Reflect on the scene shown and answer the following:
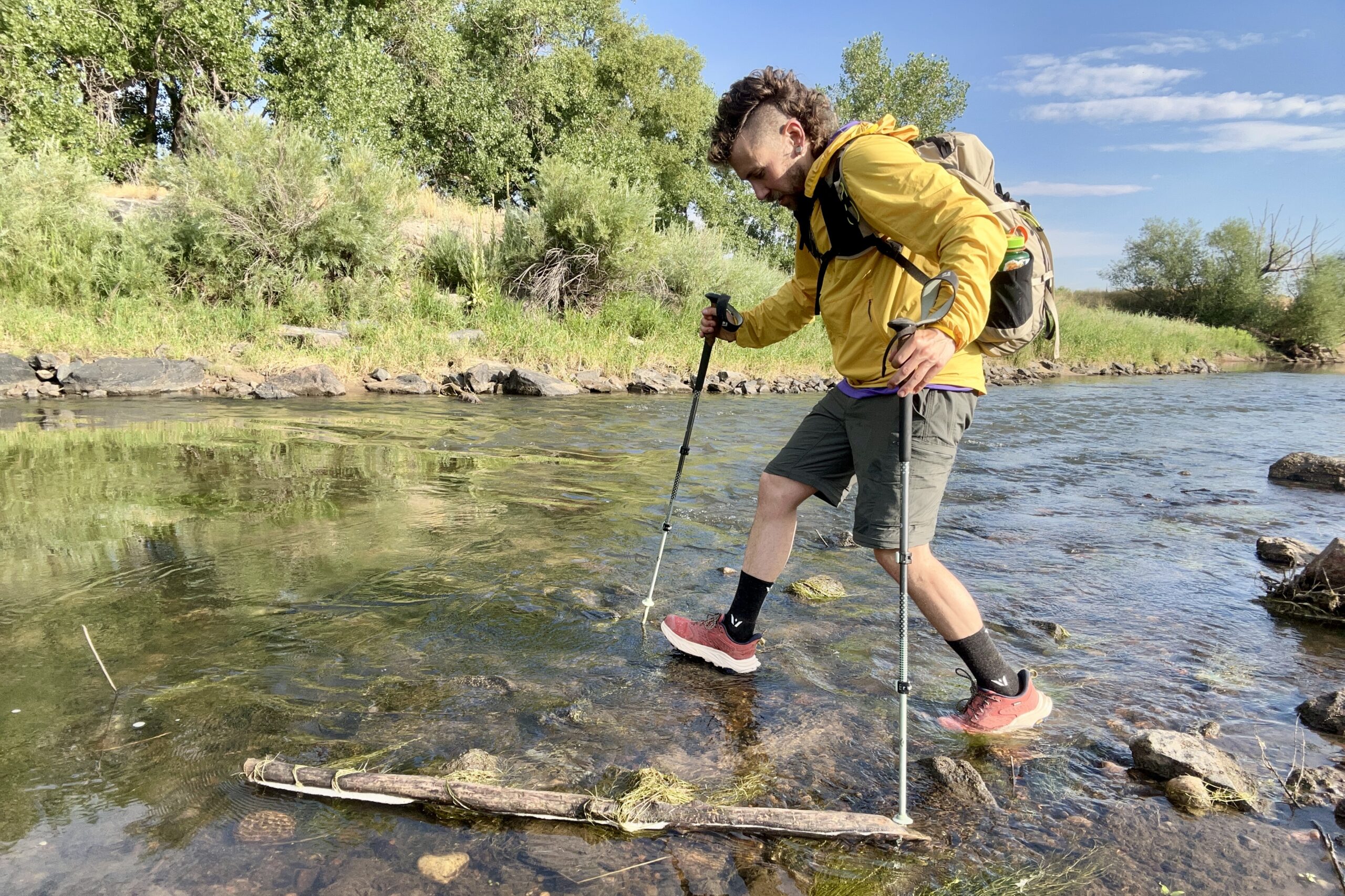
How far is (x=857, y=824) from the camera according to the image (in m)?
2.46

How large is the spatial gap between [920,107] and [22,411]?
47.7 meters

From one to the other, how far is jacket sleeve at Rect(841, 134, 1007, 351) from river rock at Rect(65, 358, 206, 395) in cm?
1363

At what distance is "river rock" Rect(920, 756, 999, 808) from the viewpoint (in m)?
2.76

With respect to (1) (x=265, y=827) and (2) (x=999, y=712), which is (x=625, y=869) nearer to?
(1) (x=265, y=827)

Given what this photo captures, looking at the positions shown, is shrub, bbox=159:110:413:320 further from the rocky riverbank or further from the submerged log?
the submerged log

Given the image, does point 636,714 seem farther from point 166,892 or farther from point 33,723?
point 33,723

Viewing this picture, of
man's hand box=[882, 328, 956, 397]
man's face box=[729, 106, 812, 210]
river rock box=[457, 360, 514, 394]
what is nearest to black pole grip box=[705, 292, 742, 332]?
man's face box=[729, 106, 812, 210]

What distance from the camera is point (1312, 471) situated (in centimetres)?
897

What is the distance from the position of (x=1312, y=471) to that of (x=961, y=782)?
8.69m

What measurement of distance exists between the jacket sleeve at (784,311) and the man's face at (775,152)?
451 millimetres

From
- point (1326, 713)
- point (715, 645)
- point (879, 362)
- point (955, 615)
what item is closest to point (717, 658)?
point (715, 645)

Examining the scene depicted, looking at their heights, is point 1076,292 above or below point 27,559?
above

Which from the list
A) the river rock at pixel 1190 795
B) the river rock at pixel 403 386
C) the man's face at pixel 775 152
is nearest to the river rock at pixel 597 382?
the river rock at pixel 403 386

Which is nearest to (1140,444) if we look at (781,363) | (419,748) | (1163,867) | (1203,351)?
(781,363)
